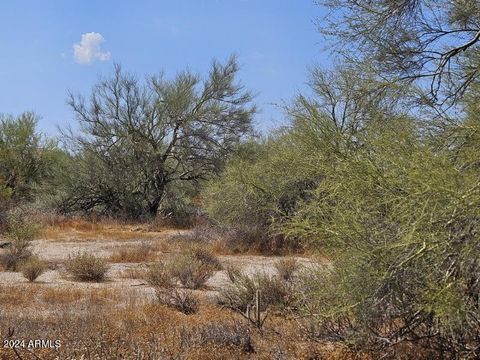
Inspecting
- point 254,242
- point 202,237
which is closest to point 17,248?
point 202,237

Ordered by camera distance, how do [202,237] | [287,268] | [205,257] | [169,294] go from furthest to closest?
1. [202,237]
2. [205,257]
3. [287,268]
4. [169,294]

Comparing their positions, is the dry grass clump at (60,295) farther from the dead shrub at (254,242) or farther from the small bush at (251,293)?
the dead shrub at (254,242)

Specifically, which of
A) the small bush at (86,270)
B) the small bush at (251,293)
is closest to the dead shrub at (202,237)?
the small bush at (86,270)

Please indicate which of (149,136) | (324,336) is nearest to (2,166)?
(149,136)

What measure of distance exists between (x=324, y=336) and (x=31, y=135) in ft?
86.3

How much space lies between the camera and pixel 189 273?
9375 mm

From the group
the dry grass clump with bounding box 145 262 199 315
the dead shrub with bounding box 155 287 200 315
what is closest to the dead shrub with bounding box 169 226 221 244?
the dry grass clump with bounding box 145 262 199 315

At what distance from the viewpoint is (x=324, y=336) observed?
480 centimetres

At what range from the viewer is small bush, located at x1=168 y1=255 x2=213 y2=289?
922 cm

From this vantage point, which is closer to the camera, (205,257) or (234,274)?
→ (234,274)

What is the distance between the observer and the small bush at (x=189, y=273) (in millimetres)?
9224

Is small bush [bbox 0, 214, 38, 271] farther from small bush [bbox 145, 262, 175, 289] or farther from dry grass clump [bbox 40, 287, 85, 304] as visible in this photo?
small bush [bbox 145, 262, 175, 289]

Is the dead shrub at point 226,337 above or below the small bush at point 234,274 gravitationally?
below

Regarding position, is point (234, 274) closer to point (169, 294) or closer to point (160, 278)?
point (160, 278)
